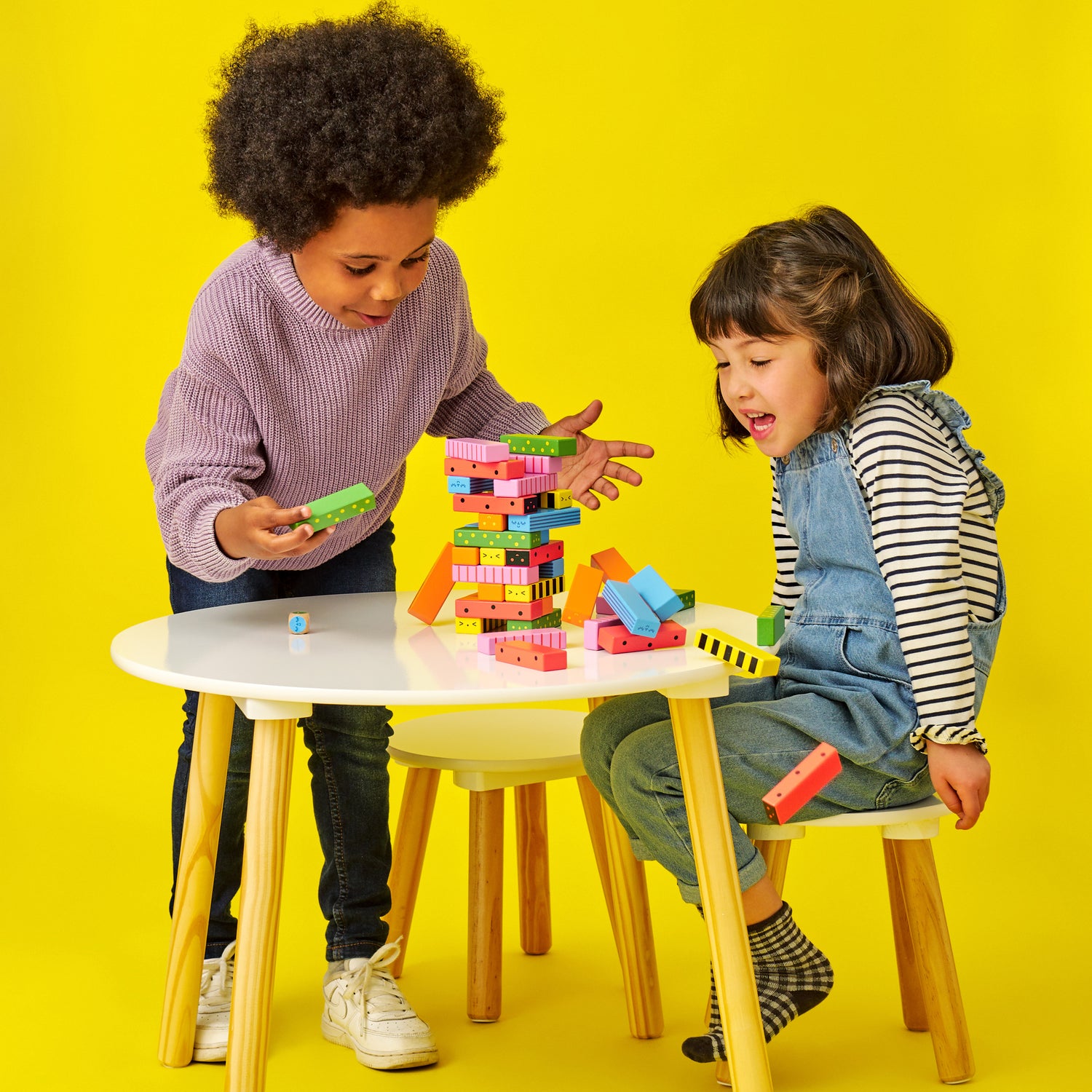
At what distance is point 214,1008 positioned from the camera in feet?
8.04

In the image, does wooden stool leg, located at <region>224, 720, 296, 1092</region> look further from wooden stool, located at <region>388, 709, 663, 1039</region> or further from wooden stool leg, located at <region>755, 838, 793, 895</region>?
wooden stool leg, located at <region>755, 838, 793, 895</region>

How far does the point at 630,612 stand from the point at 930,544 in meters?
0.43

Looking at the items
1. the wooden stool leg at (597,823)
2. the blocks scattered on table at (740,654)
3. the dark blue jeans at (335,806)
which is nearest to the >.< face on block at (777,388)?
the blocks scattered on table at (740,654)

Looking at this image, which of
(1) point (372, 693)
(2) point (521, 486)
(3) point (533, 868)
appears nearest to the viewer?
(1) point (372, 693)

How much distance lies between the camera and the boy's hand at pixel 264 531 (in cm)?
197

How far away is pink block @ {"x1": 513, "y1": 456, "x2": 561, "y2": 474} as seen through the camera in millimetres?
2111

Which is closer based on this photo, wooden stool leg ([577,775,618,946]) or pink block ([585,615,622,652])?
pink block ([585,615,622,652])

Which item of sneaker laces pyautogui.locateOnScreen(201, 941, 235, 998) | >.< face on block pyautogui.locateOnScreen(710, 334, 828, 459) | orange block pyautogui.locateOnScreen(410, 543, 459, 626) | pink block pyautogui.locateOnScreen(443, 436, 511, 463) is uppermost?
>.< face on block pyautogui.locateOnScreen(710, 334, 828, 459)

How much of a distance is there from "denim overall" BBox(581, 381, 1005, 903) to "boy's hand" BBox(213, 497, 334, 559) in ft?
1.78

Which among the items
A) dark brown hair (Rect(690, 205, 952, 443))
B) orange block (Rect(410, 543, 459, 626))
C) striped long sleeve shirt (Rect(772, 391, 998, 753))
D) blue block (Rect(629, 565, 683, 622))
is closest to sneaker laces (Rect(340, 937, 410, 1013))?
orange block (Rect(410, 543, 459, 626))

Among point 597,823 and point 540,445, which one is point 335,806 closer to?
point 597,823

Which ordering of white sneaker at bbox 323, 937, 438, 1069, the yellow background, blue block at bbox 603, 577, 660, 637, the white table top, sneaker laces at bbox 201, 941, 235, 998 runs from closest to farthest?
the white table top
blue block at bbox 603, 577, 660, 637
white sneaker at bbox 323, 937, 438, 1069
sneaker laces at bbox 201, 941, 235, 998
the yellow background

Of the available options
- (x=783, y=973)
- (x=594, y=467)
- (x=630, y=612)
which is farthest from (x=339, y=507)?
(x=783, y=973)

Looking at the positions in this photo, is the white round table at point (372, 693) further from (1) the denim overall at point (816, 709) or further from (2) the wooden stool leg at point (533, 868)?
(2) the wooden stool leg at point (533, 868)
